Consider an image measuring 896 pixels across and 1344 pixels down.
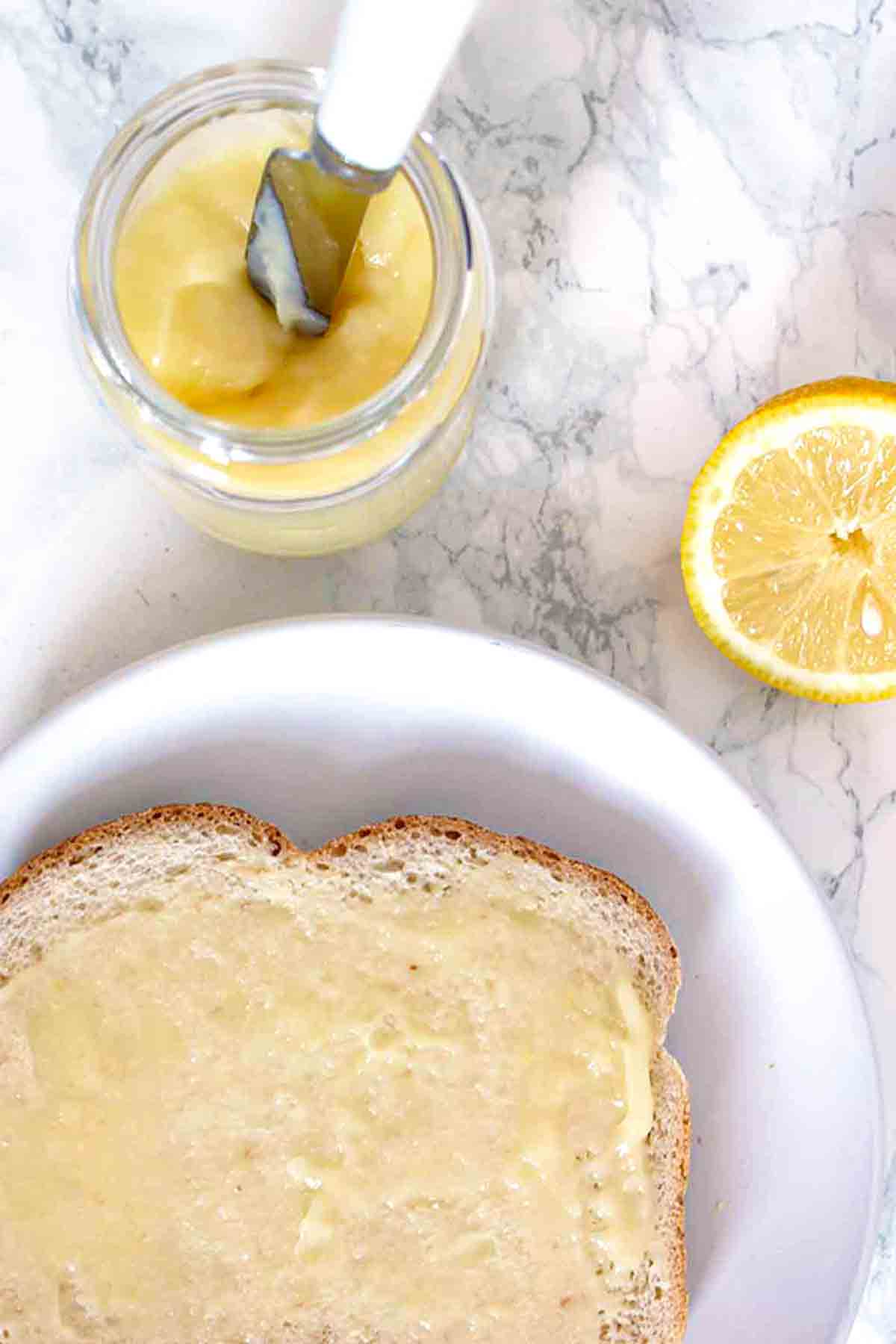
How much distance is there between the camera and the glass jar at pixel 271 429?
1.28 meters

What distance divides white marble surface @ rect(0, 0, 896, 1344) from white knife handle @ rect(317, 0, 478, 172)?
20.5 inches

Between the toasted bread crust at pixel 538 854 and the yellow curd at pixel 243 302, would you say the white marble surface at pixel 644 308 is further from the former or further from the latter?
the yellow curd at pixel 243 302

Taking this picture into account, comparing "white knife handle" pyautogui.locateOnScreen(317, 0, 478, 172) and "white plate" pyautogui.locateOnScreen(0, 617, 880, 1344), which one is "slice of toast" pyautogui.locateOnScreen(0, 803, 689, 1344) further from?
"white knife handle" pyautogui.locateOnScreen(317, 0, 478, 172)

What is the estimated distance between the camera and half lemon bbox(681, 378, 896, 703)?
5.08ft

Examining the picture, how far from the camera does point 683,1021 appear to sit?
5.27 ft

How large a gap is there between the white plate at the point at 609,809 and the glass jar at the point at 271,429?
20 centimetres

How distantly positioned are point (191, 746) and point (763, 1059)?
2.23 feet

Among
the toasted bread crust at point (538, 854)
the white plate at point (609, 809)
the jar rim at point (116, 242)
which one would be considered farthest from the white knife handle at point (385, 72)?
the toasted bread crust at point (538, 854)

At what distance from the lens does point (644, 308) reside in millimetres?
1688

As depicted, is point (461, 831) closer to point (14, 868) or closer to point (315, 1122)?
point (315, 1122)

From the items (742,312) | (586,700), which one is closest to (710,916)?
(586,700)

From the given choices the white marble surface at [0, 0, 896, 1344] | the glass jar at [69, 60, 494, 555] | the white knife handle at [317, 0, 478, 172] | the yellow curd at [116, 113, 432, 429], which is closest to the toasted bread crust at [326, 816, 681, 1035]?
the white marble surface at [0, 0, 896, 1344]

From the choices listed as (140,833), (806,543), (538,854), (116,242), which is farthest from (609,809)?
(116,242)

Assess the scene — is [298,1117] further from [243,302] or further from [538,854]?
[243,302]
